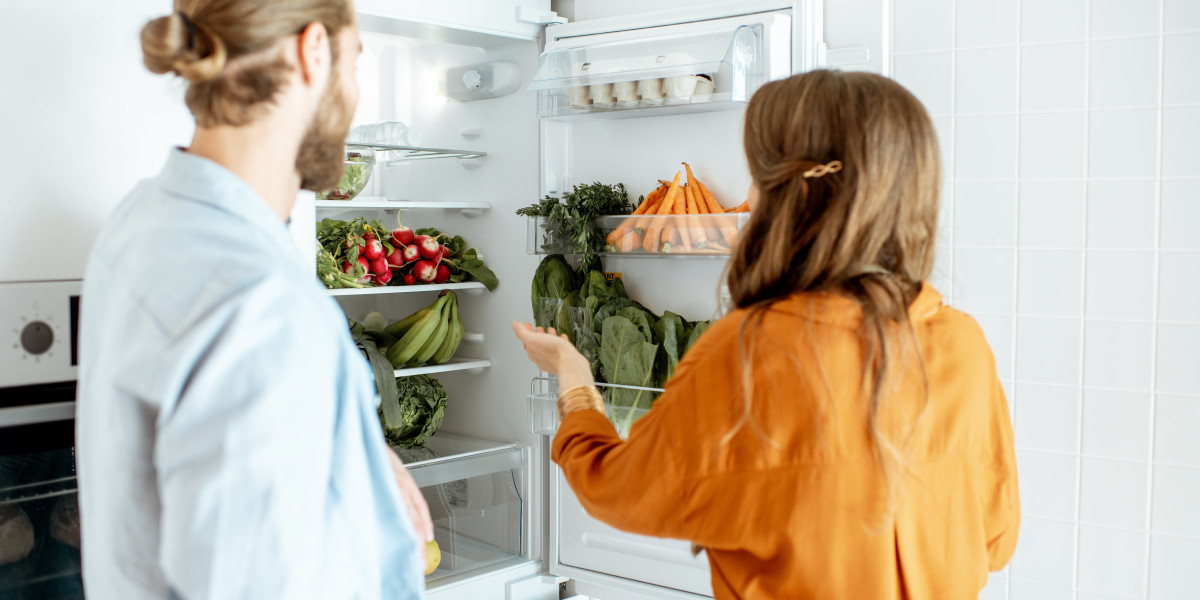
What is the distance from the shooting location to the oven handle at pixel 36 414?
1.15 m

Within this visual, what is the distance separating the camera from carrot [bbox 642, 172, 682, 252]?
193cm

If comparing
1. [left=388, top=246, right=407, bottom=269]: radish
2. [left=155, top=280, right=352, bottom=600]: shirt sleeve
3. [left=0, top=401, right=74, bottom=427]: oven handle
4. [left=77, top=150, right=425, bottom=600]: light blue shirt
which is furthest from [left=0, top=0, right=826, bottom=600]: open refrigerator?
[left=155, top=280, right=352, bottom=600]: shirt sleeve

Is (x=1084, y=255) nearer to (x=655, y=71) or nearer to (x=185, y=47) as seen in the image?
(x=655, y=71)

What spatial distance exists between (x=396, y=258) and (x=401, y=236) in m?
0.06

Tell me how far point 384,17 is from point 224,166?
108cm

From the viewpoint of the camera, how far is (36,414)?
1.17m

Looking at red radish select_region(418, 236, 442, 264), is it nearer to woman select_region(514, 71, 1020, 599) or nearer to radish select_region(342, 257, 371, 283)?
radish select_region(342, 257, 371, 283)

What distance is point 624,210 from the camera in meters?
2.09

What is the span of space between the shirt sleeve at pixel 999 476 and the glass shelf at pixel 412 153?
137 cm

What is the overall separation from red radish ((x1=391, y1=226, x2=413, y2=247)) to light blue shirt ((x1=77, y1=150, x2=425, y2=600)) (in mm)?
1381

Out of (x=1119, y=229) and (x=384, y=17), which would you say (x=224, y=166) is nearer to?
(x=384, y=17)

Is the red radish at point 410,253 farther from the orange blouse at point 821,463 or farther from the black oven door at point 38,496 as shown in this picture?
the orange blouse at point 821,463

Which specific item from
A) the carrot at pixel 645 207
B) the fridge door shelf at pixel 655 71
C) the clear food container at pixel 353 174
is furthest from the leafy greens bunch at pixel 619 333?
the clear food container at pixel 353 174

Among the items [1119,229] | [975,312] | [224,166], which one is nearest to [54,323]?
[224,166]
